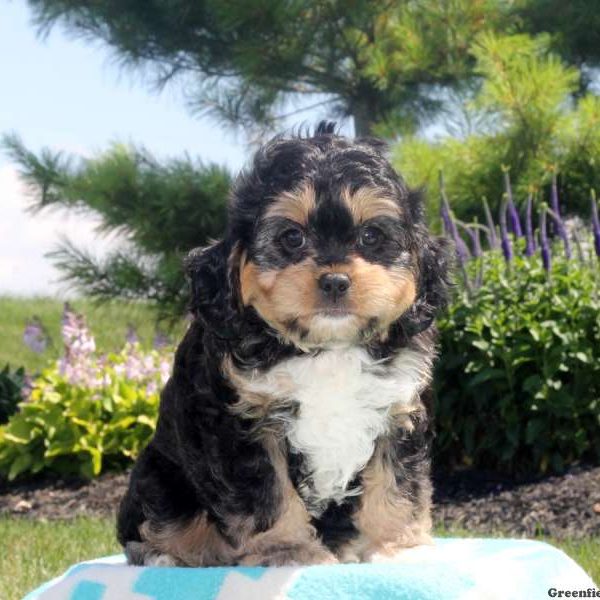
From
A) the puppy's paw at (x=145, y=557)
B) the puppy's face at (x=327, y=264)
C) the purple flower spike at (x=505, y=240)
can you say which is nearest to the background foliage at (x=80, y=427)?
the purple flower spike at (x=505, y=240)

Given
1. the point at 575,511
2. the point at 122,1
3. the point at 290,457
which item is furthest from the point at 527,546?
the point at 122,1

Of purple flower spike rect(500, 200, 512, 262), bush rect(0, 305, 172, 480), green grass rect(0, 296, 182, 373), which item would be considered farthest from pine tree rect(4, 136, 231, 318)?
purple flower spike rect(500, 200, 512, 262)

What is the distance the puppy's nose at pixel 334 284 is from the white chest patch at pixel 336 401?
13.4 inches

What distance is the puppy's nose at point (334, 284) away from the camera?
3.22 meters

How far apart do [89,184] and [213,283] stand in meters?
11.6

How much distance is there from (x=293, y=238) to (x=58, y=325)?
15.2 metres

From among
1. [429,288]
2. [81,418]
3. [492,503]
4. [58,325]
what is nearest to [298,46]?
[58,325]

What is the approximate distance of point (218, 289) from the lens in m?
3.51

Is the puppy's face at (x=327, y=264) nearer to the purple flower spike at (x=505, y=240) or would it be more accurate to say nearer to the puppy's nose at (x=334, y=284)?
the puppy's nose at (x=334, y=284)

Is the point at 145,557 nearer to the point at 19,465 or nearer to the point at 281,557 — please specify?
the point at 281,557

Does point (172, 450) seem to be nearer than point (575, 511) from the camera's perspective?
Yes

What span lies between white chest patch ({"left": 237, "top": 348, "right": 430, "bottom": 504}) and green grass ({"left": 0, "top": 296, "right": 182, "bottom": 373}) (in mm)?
11368

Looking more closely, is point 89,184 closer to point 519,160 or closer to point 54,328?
point 54,328

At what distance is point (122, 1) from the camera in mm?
16422
